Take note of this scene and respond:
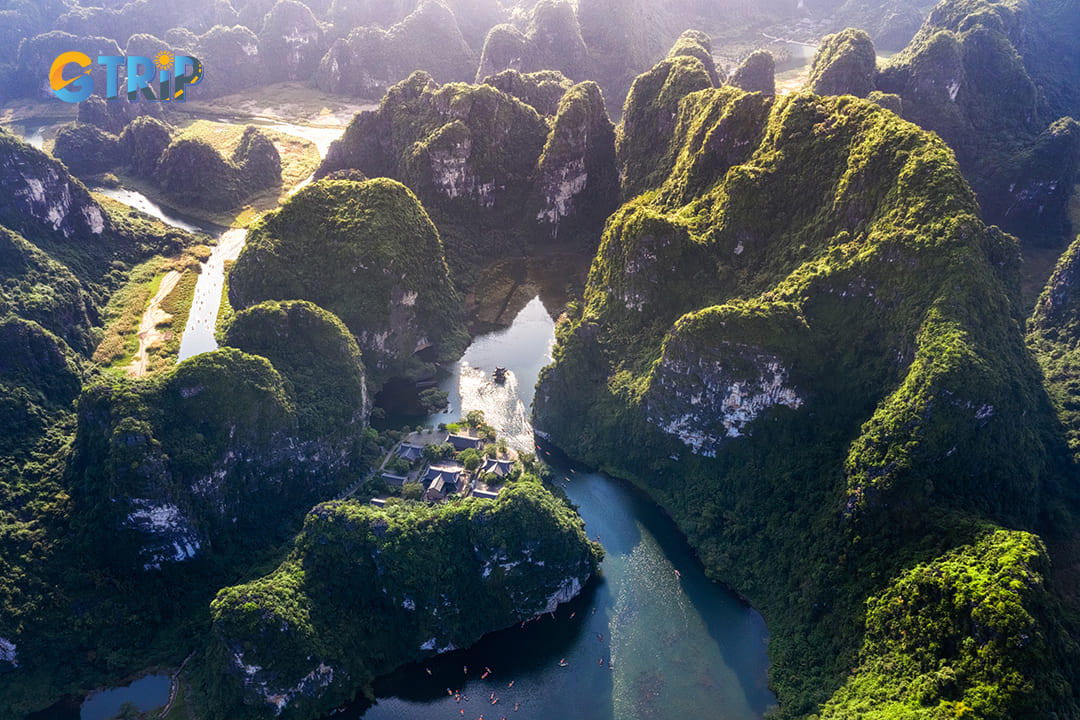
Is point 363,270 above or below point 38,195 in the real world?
above

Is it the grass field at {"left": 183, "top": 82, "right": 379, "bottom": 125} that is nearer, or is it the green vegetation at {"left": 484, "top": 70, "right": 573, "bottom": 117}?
the green vegetation at {"left": 484, "top": 70, "right": 573, "bottom": 117}

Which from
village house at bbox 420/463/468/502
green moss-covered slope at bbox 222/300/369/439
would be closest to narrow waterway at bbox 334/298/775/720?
village house at bbox 420/463/468/502

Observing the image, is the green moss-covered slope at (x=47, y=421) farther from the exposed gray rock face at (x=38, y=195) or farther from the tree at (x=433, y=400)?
the tree at (x=433, y=400)

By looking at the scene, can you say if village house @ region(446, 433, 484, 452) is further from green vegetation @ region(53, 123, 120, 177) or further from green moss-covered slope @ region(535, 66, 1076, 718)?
green vegetation @ region(53, 123, 120, 177)

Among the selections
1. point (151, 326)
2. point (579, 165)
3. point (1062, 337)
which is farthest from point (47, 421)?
point (1062, 337)

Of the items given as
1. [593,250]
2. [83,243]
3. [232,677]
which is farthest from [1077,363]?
[83,243]

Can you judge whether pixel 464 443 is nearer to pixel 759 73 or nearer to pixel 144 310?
pixel 144 310
